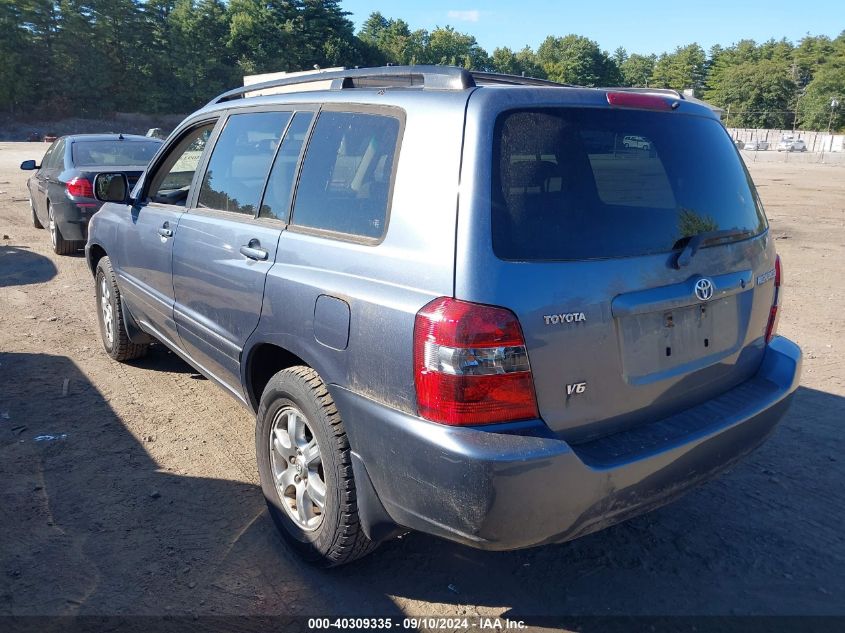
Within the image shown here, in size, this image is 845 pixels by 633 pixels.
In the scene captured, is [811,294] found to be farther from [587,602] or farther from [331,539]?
[331,539]

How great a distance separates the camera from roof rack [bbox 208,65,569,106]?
8.54ft

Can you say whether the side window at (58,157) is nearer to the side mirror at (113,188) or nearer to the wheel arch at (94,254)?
the wheel arch at (94,254)

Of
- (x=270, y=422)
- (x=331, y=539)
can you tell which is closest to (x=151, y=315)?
(x=270, y=422)

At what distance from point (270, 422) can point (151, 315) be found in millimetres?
1862

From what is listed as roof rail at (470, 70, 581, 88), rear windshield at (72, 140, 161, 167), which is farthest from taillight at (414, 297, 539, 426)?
rear windshield at (72, 140, 161, 167)

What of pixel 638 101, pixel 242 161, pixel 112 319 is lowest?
pixel 112 319

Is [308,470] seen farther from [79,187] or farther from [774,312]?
[79,187]

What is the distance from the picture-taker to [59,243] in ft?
31.8

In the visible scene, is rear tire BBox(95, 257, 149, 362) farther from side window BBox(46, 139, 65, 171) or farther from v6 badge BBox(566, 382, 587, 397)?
side window BBox(46, 139, 65, 171)

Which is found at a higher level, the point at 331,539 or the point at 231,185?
the point at 231,185

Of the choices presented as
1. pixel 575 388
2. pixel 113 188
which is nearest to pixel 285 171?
pixel 575 388

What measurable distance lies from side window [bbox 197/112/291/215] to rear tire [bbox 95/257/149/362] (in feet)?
5.71

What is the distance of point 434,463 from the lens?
2.24 metres

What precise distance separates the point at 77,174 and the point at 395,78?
769 centimetres
